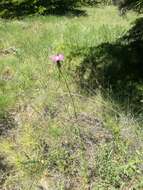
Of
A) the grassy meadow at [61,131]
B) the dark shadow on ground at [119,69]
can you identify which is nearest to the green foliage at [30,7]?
→ the grassy meadow at [61,131]

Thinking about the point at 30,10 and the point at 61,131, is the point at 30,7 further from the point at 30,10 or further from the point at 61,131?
the point at 61,131

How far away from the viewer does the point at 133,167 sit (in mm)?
3783

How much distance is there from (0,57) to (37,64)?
83cm

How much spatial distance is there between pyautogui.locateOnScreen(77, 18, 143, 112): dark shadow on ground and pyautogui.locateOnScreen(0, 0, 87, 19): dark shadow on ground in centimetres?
442

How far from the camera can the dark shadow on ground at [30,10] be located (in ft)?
35.2

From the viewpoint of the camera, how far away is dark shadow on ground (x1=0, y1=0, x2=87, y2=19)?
10.7 m

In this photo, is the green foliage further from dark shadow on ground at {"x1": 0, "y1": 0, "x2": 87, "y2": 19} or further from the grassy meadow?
the grassy meadow

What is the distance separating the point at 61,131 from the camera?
4.45 meters

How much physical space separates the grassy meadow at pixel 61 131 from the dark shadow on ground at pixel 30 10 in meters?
4.01

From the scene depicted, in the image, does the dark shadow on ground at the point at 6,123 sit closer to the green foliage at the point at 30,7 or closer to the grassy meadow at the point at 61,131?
the grassy meadow at the point at 61,131

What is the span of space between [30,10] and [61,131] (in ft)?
23.3

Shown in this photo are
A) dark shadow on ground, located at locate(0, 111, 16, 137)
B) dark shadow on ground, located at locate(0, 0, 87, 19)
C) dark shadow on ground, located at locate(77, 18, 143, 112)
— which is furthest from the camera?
dark shadow on ground, located at locate(0, 0, 87, 19)

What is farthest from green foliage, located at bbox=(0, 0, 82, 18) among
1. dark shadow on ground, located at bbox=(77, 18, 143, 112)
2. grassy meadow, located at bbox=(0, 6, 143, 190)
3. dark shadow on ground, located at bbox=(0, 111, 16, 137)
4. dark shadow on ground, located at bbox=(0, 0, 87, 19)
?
dark shadow on ground, located at bbox=(0, 111, 16, 137)

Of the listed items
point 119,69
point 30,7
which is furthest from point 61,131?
point 30,7
